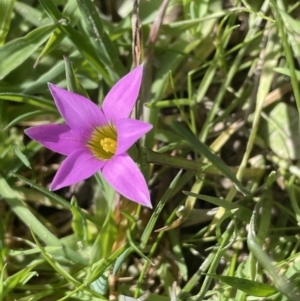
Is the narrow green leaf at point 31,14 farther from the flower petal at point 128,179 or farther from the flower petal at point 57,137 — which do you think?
the flower petal at point 128,179

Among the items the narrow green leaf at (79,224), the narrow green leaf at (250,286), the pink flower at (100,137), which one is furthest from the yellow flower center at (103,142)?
the narrow green leaf at (250,286)

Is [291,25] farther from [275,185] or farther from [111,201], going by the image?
[111,201]

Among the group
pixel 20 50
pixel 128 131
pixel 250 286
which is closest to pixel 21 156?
pixel 20 50

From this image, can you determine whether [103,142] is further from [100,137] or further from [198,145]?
[198,145]

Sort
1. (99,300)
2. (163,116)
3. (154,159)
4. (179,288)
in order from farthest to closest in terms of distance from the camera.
Answer: (163,116) < (179,288) < (99,300) < (154,159)

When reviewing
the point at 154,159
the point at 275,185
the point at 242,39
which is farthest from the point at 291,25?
the point at 154,159

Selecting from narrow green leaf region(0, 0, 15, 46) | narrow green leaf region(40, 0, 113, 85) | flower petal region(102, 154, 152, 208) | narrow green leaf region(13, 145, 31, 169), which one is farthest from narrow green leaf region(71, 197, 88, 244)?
narrow green leaf region(0, 0, 15, 46)
